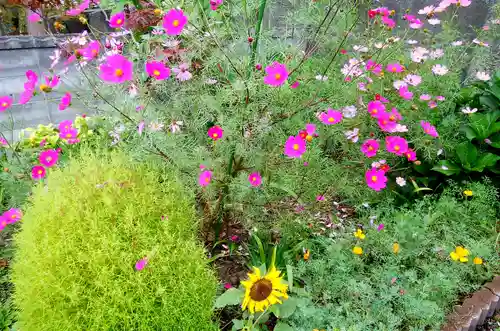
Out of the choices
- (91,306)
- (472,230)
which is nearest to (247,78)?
(91,306)

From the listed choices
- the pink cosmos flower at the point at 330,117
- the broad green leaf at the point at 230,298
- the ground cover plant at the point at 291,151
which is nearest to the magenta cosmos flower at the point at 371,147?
the ground cover plant at the point at 291,151

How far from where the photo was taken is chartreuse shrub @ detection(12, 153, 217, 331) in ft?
4.10

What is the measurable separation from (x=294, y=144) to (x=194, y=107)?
0.48m

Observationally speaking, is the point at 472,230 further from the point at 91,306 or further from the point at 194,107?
the point at 91,306

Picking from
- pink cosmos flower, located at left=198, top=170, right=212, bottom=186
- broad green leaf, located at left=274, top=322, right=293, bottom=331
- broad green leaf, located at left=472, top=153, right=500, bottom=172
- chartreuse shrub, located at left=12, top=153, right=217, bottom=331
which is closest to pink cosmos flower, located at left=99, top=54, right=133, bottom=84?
chartreuse shrub, located at left=12, top=153, right=217, bottom=331

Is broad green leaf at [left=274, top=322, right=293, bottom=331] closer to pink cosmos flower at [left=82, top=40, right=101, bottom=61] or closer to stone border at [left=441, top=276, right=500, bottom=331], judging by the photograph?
stone border at [left=441, top=276, right=500, bottom=331]

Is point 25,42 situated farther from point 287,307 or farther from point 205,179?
point 287,307

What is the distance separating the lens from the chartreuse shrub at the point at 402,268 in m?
1.60

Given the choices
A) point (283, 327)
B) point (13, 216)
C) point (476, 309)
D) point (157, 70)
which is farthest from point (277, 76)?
point (13, 216)

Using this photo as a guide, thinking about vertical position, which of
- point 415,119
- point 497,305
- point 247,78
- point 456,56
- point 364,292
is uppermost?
point 247,78

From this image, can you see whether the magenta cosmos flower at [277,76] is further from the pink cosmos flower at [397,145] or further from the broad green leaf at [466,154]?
the broad green leaf at [466,154]

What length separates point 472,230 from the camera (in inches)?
81.6

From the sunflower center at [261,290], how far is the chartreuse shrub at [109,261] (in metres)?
0.17

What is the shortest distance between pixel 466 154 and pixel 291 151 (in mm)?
1181
